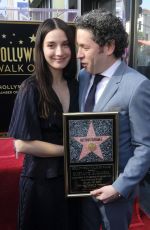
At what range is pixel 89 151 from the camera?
163 centimetres

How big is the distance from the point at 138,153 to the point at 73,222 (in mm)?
535

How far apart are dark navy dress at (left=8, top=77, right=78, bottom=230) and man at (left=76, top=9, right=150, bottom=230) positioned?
190mm

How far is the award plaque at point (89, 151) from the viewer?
159 centimetres

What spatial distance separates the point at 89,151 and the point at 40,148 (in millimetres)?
223

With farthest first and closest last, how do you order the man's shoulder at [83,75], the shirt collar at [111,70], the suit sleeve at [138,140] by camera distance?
the man's shoulder at [83,75], the shirt collar at [111,70], the suit sleeve at [138,140]

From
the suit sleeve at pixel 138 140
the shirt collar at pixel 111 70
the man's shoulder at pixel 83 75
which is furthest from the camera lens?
the man's shoulder at pixel 83 75

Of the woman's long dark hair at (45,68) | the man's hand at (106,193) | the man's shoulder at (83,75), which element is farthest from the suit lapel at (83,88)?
the man's hand at (106,193)

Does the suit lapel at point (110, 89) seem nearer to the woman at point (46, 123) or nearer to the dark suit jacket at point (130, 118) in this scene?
the dark suit jacket at point (130, 118)

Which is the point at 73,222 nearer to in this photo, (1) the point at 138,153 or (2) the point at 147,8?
(1) the point at 138,153

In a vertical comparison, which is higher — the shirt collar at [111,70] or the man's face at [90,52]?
the man's face at [90,52]

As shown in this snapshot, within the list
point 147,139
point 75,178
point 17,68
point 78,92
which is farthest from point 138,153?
point 17,68

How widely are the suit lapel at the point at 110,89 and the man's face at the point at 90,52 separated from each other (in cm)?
7

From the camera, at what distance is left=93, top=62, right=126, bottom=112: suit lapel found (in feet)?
5.37

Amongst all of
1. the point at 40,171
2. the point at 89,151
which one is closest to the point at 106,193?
the point at 89,151
